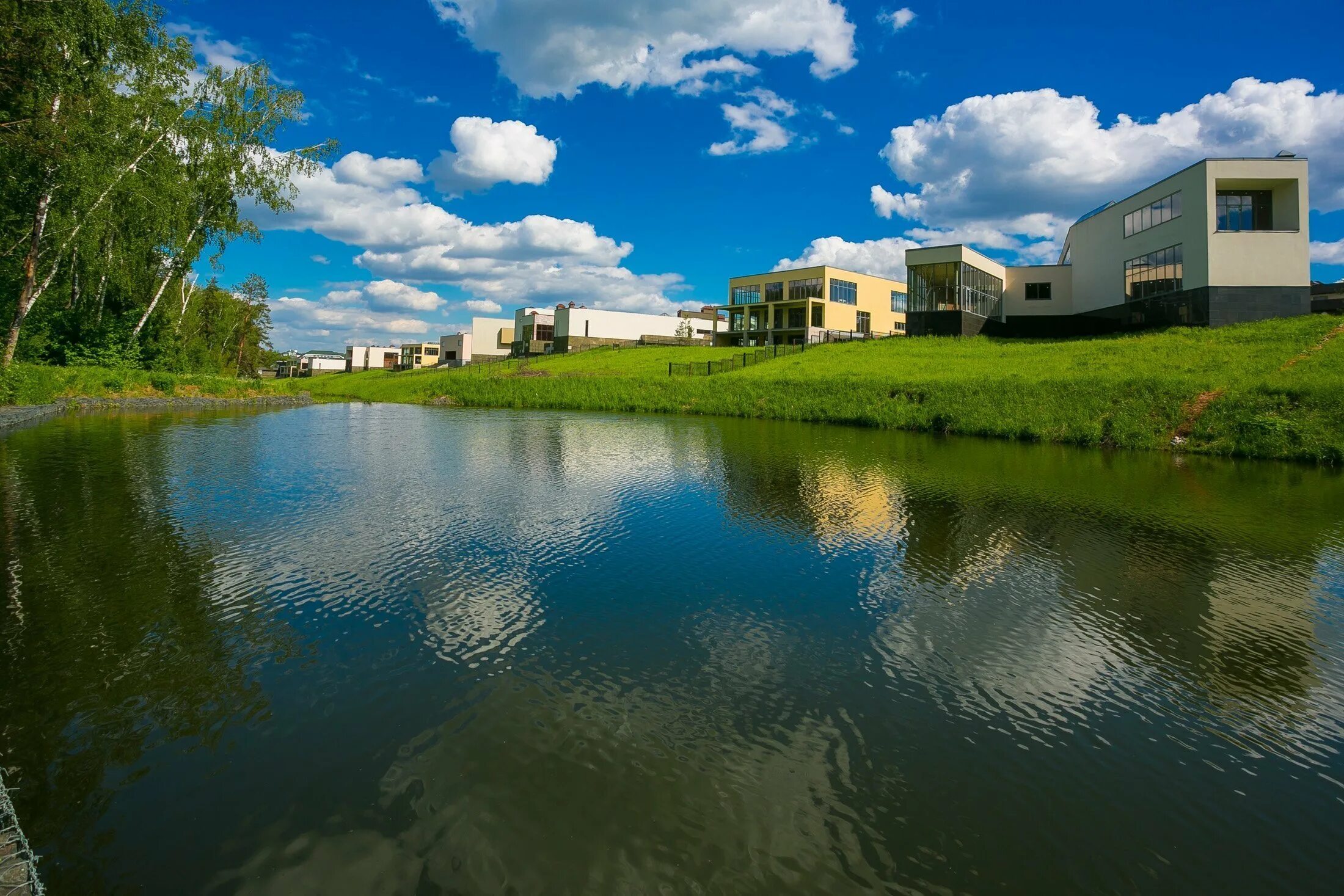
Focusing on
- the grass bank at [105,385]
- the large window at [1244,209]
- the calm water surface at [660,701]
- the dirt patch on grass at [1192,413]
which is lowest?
the calm water surface at [660,701]

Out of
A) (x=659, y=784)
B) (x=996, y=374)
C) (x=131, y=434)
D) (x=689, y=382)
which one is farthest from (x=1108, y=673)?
(x=689, y=382)

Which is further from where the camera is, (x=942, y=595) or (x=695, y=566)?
(x=695, y=566)

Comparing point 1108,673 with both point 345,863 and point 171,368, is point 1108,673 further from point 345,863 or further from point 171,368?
point 171,368

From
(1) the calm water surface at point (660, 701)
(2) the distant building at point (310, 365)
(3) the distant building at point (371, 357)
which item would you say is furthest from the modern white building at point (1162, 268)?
(2) the distant building at point (310, 365)

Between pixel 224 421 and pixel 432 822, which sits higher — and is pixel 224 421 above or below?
above

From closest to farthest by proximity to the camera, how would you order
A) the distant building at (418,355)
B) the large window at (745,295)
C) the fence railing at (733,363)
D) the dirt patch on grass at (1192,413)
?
1. the dirt patch on grass at (1192,413)
2. the fence railing at (733,363)
3. the large window at (745,295)
4. the distant building at (418,355)

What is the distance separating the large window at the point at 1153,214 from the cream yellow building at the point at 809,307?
31055mm

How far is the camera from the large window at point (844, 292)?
7869 cm

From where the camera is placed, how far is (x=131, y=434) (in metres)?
23.4

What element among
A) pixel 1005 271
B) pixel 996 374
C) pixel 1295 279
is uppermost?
pixel 1005 271

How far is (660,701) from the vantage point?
5.70 meters

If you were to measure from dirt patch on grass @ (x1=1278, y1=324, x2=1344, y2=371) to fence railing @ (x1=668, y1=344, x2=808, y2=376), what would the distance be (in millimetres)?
31532

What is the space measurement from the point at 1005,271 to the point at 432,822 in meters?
63.8

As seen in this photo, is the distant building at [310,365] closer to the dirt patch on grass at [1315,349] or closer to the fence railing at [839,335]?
the fence railing at [839,335]
